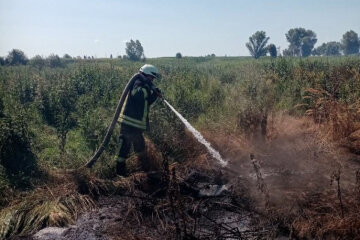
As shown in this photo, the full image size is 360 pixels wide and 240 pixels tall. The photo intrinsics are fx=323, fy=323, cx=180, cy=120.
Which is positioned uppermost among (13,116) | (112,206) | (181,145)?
(13,116)

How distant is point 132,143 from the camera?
6250mm

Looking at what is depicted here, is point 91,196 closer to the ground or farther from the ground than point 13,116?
closer to the ground

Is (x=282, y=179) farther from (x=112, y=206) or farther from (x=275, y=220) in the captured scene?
(x=112, y=206)

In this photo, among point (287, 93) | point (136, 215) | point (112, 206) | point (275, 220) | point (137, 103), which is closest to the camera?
point (275, 220)

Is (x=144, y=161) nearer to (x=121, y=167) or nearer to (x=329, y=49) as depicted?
(x=121, y=167)

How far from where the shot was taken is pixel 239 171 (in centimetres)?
621

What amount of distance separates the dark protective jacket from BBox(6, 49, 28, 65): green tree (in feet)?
113

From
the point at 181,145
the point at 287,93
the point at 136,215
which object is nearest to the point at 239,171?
the point at 181,145

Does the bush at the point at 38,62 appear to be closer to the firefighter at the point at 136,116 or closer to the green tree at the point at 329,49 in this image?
the firefighter at the point at 136,116

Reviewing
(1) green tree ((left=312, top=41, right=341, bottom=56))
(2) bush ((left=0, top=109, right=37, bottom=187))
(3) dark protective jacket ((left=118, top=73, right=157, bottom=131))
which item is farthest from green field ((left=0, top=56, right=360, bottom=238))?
(1) green tree ((left=312, top=41, right=341, bottom=56))

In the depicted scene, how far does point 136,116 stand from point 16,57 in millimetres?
35967

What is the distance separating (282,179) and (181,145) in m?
2.21

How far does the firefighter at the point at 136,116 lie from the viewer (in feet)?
19.9

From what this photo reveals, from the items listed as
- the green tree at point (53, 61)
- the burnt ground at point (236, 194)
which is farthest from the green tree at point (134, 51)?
the burnt ground at point (236, 194)
